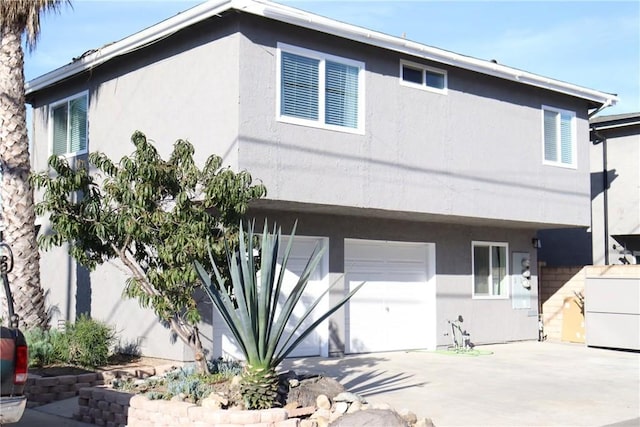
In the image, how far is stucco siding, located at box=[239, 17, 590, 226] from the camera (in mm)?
12859

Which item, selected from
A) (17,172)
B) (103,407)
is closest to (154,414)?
(103,407)

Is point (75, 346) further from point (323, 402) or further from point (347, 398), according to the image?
point (347, 398)

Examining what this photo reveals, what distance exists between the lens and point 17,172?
1360 cm

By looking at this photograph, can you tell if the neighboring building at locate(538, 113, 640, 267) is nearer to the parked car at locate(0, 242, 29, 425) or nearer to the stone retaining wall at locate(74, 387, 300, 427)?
the stone retaining wall at locate(74, 387, 300, 427)

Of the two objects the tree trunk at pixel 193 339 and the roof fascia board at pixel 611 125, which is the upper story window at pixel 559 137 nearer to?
the roof fascia board at pixel 611 125

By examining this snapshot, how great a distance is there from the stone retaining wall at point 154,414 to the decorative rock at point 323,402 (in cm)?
58

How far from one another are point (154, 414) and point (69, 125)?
9.56 metres

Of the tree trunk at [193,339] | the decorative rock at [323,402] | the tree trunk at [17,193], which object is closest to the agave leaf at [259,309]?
the decorative rock at [323,402]

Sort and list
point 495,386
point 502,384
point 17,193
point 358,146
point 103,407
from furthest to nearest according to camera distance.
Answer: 1. point 358,146
2. point 17,193
3. point 502,384
4. point 495,386
5. point 103,407

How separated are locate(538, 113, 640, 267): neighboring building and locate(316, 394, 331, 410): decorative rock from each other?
49.1 ft

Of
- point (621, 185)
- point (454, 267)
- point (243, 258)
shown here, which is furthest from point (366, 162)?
point (621, 185)

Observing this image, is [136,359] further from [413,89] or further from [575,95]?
[575,95]

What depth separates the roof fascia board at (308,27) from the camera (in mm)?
12516

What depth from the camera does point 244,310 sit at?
8.65 m
